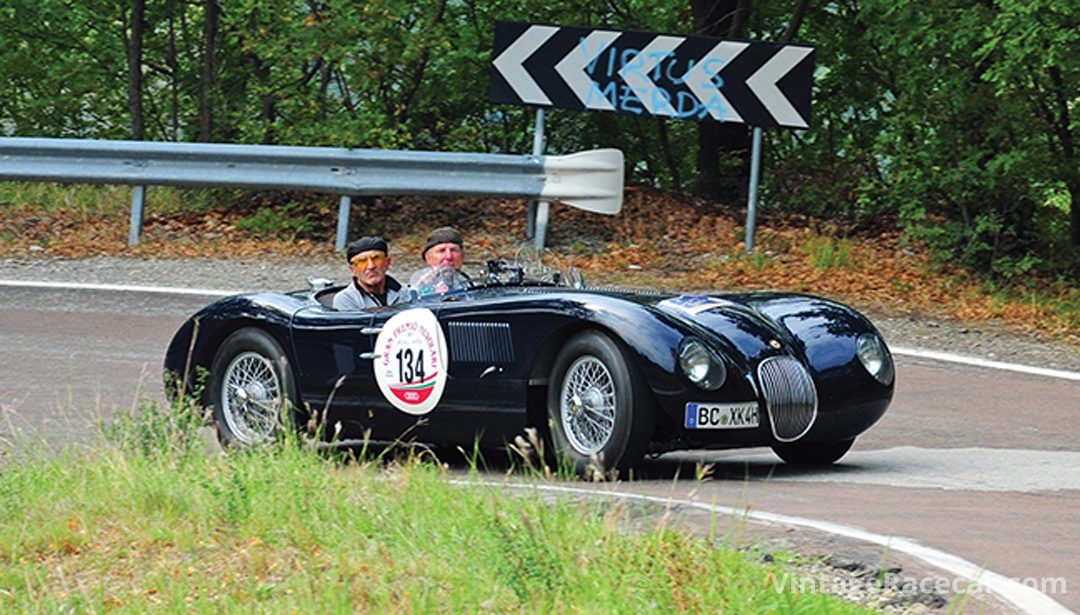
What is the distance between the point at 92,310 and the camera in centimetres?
1450

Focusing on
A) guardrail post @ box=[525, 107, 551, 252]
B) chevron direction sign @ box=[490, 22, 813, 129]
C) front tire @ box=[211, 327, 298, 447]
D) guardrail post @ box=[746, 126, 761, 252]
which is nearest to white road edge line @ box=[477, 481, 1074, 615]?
front tire @ box=[211, 327, 298, 447]

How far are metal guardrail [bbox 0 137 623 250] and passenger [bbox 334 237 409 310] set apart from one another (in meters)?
7.03

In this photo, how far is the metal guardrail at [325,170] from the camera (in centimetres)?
1753

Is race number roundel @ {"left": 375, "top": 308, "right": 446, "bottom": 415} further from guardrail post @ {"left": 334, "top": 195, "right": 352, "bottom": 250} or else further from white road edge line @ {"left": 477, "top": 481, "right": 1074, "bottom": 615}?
guardrail post @ {"left": 334, "top": 195, "right": 352, "bottom": 250}

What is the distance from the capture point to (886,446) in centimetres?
1036

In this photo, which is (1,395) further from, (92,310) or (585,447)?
(585,447)

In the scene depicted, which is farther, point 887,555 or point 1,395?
point 1,395

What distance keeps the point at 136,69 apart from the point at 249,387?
42.9ft

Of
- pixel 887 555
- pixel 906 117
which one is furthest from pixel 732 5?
pixel 887 555

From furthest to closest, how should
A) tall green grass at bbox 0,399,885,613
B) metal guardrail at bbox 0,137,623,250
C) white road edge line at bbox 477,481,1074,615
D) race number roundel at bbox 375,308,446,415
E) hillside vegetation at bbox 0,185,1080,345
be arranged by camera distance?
metal guardrail at bbox 0,137,623,250
hillside vegetation at bbox 0,185,1080,345
race number roundel at bbox 375,308,446,415
white road edge line at bbox 477,481,1074,615
tall green grass at bbox 0,399,885,613

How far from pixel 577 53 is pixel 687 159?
426 cm

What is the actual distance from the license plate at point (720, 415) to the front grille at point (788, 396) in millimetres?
115

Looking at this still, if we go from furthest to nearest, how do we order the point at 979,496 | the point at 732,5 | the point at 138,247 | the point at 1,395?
1. the point at 732,5
2. the point at 138,247
3. the point at 1,395
4. the point at 979,496

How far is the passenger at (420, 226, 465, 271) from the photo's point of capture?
9.99m
